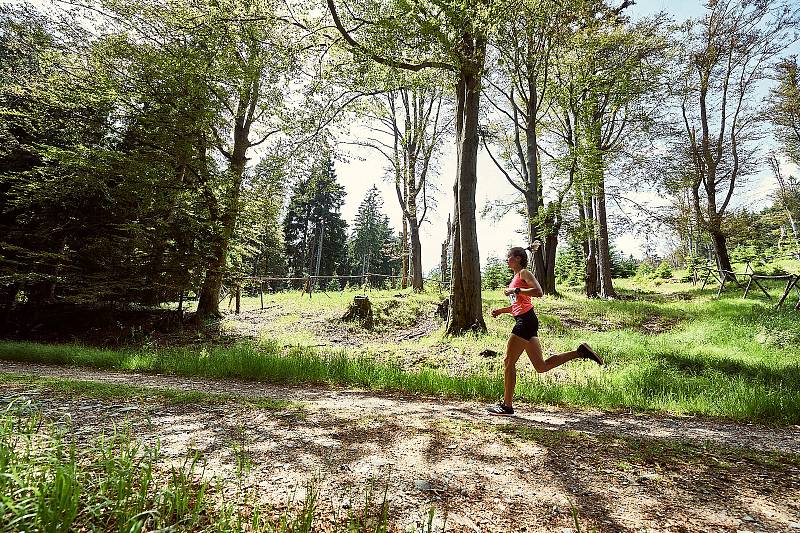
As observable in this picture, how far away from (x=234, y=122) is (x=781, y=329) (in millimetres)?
18509

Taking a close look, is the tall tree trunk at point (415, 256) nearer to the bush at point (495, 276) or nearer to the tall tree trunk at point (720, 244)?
the bush at point (495, 276)

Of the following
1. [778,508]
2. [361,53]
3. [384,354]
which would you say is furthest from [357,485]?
[361,53]

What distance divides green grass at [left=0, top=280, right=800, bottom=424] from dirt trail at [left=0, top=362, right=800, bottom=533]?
0.57 metres

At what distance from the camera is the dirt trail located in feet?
7.47

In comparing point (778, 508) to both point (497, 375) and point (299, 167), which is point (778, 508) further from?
point (299, 167)

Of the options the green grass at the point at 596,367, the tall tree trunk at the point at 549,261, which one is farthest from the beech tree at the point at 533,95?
the green grass at the point at 596,367

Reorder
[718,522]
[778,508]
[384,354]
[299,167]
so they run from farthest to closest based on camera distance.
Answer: [299,167], [384,354], [778,508], [718,522]

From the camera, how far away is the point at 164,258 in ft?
39.9

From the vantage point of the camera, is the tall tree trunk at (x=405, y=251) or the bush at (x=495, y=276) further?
the bush at (x=495, y=276)

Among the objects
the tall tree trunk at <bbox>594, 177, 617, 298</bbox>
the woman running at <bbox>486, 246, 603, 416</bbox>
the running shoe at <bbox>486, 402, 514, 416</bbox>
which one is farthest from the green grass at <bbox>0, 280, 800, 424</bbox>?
the tall tree trunk at <bbox>594, 177, 617, 298</bbox>

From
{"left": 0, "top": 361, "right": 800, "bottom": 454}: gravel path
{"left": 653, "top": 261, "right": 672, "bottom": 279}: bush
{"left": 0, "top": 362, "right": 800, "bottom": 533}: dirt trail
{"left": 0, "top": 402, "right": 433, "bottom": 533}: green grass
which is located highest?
{"left": 653, "top": 261, "right": 672, "bottom": 279}: bush

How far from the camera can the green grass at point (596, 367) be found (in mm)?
5270

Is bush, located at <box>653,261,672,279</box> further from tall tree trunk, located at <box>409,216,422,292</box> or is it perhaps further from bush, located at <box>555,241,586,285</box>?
tall tree trunk, located at <box>409,216,422,292</box>

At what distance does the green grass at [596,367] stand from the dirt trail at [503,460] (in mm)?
571
